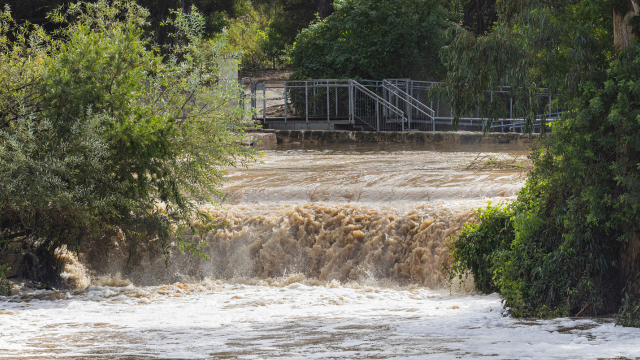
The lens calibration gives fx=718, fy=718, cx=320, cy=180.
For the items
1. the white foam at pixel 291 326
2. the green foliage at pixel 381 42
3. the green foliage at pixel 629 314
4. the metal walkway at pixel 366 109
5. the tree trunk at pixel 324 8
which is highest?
the tree trunk at pixel 324 8

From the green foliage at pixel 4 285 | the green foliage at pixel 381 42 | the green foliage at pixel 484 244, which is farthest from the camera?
the green foliage at pixel 381 42

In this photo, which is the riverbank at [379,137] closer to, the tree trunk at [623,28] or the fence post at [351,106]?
the fence post at [351,106]

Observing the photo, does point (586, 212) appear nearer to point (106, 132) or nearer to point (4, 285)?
point (106, 132)

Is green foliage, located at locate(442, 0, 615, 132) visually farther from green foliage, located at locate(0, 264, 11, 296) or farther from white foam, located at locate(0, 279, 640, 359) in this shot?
green foliage, located at locate(0, 264, 11, 296)

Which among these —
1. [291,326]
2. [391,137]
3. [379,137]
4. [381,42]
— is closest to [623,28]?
[291,326]

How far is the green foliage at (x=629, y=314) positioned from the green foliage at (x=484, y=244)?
7.02 feet

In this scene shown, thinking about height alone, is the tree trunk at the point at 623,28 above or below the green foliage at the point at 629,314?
above

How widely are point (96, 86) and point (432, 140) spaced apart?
13.3 m

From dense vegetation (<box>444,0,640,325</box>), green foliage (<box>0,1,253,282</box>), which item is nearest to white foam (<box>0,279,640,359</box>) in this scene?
dense vegetation (<box>444,0,640,325</box>)

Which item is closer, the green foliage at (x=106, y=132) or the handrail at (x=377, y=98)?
the green foliage at (x=106, y=132)

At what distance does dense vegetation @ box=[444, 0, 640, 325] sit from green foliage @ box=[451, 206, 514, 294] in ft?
3.36

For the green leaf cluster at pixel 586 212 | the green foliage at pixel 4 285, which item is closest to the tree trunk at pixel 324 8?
the green foliage at pixel 4 285

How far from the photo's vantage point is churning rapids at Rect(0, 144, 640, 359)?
24.4ft

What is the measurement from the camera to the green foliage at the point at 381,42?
27.3 meters
